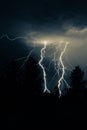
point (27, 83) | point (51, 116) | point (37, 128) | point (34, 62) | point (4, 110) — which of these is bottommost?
point (37, 128)

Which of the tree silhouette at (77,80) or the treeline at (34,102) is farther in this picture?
the tree silhouette at (77,80)

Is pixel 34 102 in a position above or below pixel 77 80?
below

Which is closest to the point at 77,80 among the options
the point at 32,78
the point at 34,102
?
the point at 32,78

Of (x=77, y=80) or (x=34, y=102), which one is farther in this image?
(x=77, y=80)

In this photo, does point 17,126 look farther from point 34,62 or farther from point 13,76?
point 34,62

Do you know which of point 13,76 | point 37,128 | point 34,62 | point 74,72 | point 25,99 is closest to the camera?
point 37,128

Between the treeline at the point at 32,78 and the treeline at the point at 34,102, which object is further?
the treeline at the point at 32,78

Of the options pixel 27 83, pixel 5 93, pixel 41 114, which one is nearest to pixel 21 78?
pixel 27 83

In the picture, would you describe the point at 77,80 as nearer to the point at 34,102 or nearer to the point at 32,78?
the point at 32,78

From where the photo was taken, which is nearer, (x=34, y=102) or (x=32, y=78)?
(x=34, y=102)

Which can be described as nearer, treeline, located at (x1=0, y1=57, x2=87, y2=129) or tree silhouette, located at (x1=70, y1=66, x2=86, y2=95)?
treeline, located at (x1=0, y1=57, x2=87, y2=129)

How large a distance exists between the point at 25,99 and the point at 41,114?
8.69 meters

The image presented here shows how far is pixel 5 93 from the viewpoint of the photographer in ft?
101

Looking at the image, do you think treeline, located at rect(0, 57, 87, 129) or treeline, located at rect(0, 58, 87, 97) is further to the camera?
treeline, located at rect(0, 58, 87, 97)
